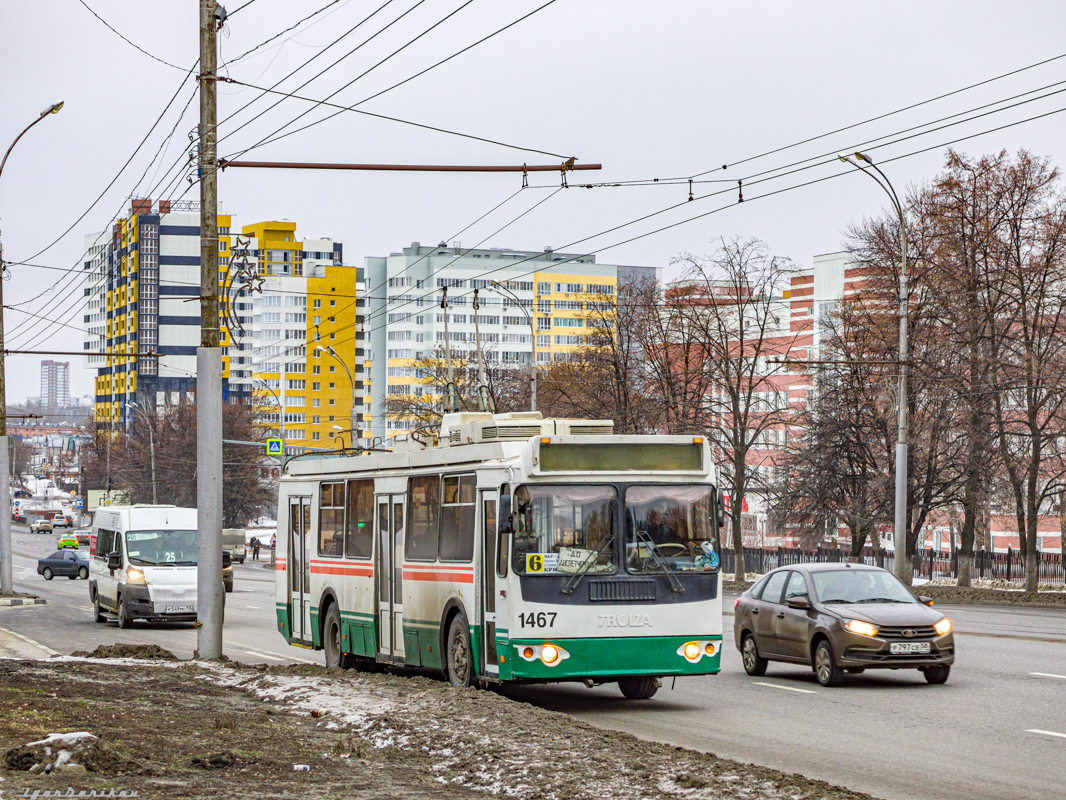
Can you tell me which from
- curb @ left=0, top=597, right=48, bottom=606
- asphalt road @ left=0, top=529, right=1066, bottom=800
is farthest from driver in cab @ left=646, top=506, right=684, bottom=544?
curb @ left=0, top=597, right=48, bottom=606

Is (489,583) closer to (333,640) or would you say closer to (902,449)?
(333,640)

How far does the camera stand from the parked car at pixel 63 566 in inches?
2398

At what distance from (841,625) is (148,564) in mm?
16898

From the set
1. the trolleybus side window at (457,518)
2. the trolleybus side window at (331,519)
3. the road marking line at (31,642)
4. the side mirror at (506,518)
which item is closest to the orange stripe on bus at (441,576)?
the trolleybus side window at (457,518)

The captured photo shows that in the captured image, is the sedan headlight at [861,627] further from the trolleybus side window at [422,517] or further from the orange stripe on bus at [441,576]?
the trolleybus side window at [422,517]

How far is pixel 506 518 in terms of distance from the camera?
13.7 meters

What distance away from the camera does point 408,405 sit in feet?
238

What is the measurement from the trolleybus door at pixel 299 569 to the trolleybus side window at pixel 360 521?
1661mm

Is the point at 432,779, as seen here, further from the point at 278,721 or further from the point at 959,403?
the point at 959,403

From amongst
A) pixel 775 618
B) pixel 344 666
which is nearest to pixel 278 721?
pixel 344 666

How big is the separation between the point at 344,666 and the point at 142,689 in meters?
4.41

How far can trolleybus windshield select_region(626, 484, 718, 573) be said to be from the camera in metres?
14.1

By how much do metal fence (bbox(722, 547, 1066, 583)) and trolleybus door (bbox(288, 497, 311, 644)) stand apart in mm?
30274

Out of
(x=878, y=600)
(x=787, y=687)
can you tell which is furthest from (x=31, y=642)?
(x=878, y=600)
